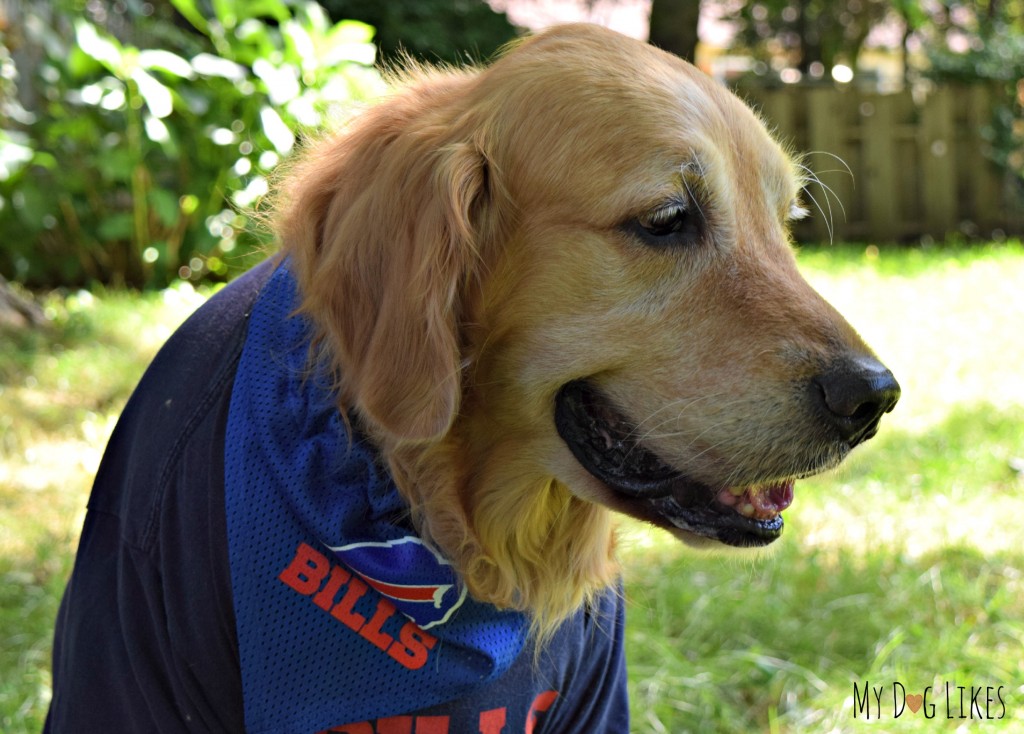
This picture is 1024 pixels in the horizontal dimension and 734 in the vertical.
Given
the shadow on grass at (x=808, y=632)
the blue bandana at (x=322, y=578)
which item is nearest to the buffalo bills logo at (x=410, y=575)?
the blue bandana at (x=322, y=578)

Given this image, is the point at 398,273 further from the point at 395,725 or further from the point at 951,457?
the point at 951,457

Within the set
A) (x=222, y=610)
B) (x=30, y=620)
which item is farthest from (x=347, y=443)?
(x=30, y=620)

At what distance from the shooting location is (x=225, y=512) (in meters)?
2.01

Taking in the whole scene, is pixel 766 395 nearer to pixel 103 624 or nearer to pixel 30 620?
pixel 103 624

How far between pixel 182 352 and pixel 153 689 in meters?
0.69

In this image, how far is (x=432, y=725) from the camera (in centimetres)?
210

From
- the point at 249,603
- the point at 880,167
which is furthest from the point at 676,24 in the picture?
the point at 249,603

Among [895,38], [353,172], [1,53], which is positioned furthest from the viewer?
[895,38]

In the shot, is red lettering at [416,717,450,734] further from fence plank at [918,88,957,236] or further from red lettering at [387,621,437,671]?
fence plank at [918,88,957,236]

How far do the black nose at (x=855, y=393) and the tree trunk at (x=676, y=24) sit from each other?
8.32 meters

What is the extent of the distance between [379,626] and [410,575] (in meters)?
0.12

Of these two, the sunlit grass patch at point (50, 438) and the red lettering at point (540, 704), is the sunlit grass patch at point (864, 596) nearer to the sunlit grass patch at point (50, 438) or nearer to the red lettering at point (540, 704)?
the red lettering at point (540, 704)

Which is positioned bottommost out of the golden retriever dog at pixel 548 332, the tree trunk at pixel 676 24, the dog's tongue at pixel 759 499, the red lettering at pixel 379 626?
the tree trunk at pixel 676 24

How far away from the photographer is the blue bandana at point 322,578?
196cm
